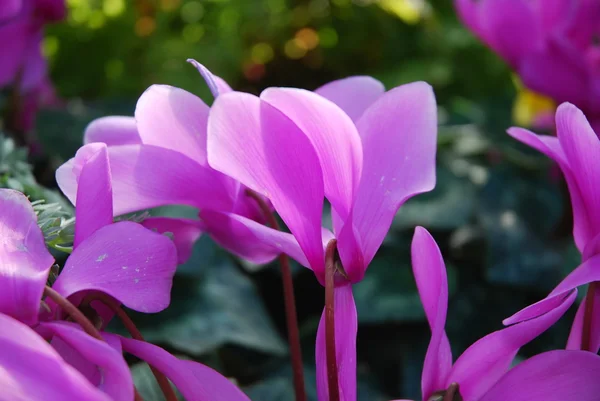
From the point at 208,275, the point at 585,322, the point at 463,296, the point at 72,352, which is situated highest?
the point at 72,352

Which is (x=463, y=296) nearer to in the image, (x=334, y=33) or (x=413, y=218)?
(x=413, y=218)

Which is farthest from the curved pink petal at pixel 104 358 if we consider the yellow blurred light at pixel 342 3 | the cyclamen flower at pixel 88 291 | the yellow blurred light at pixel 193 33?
the yellow blurred light at pixel 342 3

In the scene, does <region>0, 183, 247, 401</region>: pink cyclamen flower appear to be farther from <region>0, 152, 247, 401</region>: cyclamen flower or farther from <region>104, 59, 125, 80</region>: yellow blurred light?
<region>104, 59, 125, 80</region>: yellow blurred light

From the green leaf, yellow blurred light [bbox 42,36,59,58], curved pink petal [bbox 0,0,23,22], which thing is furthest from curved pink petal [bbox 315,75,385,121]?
yellow blurred light [bbox 42,36,59,58]

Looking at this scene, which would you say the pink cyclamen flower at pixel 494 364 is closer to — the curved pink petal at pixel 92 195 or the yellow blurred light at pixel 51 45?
the curved pink petal at pixel 92 195

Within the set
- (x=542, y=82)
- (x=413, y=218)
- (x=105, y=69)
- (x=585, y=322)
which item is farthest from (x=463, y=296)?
(x=105, y=69)

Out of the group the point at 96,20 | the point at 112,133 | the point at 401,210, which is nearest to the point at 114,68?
the point at 96,20

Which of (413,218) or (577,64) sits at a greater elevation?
(577,64)
